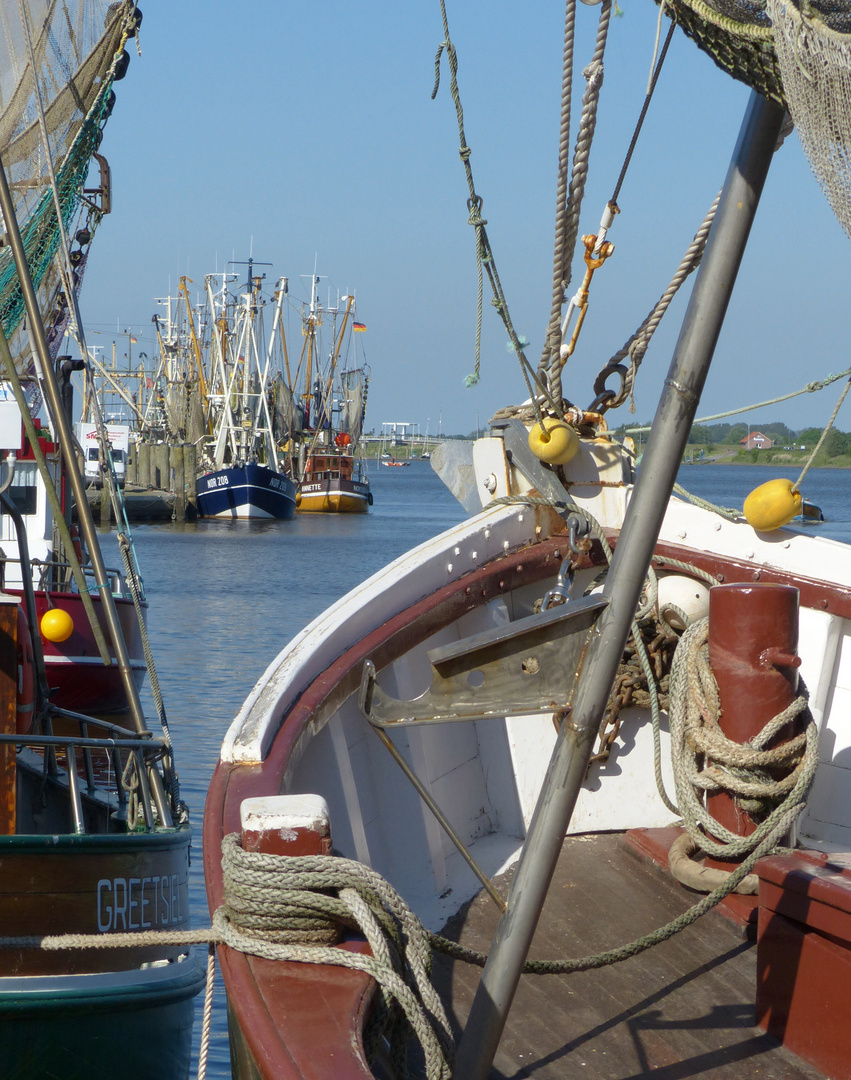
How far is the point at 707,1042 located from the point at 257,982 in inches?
57.2

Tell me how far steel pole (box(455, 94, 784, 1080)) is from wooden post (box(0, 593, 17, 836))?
9.14 feet

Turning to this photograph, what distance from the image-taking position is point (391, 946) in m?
2.34

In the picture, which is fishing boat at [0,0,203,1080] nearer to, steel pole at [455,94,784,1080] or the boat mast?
the boat mast

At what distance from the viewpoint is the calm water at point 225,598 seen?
40.1 ft

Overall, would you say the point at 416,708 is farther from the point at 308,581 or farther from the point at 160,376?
the point at 160,376

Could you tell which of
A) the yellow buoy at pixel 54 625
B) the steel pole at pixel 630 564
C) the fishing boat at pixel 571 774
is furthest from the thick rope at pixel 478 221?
the yellow buoy at pixel 54 625

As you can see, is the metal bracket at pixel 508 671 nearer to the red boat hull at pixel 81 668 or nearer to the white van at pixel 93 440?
the red boat hull at pixel 81 668

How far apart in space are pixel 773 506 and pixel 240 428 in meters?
49.3

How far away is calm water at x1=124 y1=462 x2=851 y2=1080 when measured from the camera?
12234 mm

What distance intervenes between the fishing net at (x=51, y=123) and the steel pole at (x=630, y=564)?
24.9ft

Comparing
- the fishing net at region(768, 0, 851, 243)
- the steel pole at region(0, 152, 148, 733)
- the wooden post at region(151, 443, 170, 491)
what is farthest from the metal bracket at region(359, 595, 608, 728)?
the wooden post at region(151, 443, 170, 491)

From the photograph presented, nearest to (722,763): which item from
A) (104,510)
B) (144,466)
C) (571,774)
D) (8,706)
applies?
(571,774)

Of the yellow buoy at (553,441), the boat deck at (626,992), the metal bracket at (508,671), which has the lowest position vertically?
the boat deck at (626,992)

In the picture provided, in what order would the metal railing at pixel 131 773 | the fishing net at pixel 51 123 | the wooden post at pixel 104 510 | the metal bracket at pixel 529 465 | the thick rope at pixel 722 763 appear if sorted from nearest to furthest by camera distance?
the thick rope at pixel 722 763 → the metal bracket at pixel 529 465 → the metal railing at pixel 131 773 → the fishing net at pixel 51 123 → the wooden post at pixel 104 510
